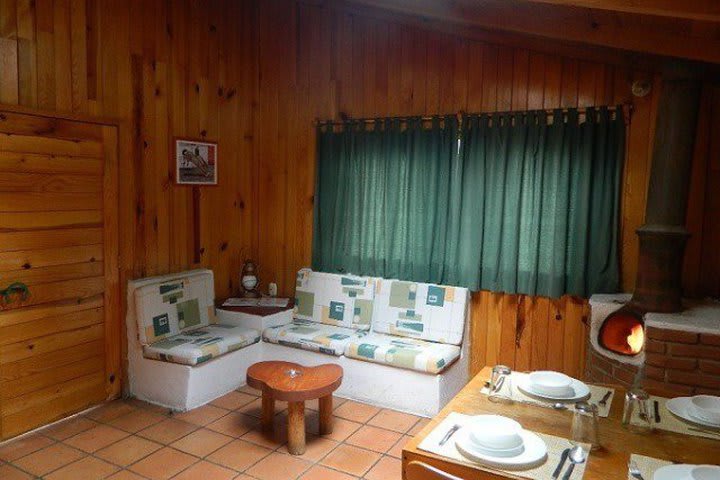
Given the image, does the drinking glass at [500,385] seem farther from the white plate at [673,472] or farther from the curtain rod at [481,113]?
the curtain rod at [481,113]

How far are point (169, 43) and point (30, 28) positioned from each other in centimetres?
105

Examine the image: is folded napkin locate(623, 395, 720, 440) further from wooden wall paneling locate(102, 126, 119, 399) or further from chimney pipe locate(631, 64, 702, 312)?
wooden wall paneling locate(102, 126, 119, 399)

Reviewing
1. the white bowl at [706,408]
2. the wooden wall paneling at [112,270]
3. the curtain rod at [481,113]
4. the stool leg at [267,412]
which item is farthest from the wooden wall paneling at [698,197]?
the wooden wall paneling at [112,270]

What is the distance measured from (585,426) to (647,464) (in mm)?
191

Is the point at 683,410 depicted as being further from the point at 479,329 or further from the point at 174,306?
the point at 174,306

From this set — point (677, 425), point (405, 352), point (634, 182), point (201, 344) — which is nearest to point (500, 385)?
point (677, 425)

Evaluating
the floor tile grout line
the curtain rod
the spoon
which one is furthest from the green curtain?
the spoon

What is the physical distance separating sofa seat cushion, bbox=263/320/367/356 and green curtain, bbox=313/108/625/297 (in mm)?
537

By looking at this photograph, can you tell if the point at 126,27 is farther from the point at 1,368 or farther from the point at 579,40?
the point at 579,40

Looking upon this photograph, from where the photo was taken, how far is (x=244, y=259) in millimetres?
4887

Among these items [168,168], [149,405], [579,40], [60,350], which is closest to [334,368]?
[149,405]

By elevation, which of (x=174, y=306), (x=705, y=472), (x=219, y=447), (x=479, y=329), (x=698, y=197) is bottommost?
(x=219, y=447)

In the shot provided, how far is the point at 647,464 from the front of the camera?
153cm

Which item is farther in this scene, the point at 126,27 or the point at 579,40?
the point at 126,27
